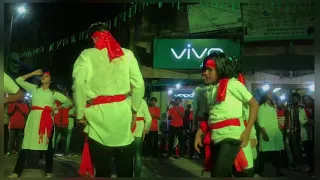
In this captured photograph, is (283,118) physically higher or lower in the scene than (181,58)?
lower

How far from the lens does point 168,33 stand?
13.6 metres

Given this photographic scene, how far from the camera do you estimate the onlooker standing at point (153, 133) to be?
1189cm

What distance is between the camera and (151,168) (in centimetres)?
1009

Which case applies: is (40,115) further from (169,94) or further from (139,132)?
(169,94)

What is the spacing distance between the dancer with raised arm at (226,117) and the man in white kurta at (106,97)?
81cm

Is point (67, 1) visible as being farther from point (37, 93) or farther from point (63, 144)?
point (63, 144)

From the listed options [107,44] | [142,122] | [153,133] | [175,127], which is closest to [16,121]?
[153,133]

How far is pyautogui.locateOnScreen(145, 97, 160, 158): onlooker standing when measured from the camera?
11.9 m

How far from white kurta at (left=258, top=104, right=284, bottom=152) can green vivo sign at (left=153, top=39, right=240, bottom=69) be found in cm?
225

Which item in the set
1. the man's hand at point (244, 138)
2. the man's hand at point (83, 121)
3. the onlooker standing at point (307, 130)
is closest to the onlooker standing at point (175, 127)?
the onlooker standing at point (307, 130)

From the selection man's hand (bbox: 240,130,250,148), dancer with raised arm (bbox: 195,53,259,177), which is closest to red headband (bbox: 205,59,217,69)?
dancer with raised arm (bbox: 195,53,259,177)

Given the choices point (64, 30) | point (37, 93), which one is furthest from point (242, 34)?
point (37, 93)

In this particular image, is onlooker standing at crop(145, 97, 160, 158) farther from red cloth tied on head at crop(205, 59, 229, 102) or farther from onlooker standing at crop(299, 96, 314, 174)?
red cloth tied on head at crop(205, 59, 229, 102)

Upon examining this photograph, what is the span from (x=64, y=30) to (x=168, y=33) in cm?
332
